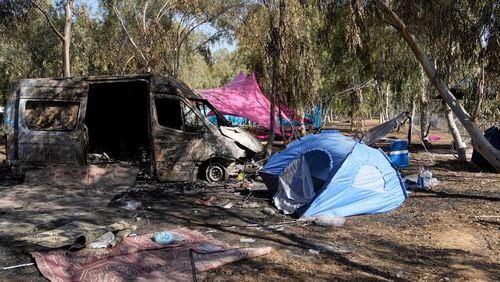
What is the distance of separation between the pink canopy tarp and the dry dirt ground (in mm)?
10418

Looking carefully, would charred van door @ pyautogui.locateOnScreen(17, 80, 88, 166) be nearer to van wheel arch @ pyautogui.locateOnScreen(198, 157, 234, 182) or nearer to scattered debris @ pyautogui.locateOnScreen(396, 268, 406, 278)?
van wheel arch @ pyautogui.locateOnScreen(198, 157, 234, 182)

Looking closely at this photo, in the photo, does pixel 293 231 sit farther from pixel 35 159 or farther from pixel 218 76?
pixel 218 76

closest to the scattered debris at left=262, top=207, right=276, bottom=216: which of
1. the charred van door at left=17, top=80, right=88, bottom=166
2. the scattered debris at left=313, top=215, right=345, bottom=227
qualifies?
the scattered debris at left=313, top=215, right=345, bottom=227

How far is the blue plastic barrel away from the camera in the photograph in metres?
12.8

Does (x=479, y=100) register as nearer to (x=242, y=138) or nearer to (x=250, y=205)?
(x=242, y=138)

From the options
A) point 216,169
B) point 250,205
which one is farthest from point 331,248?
point 216,169

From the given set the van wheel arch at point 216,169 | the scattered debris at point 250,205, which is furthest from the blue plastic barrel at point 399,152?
the scattered debris at point 250,205

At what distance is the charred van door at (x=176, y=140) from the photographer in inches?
404

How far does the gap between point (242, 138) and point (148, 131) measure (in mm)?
2156

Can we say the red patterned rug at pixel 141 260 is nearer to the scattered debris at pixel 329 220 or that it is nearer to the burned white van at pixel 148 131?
the scattered debris at pixel 329 220

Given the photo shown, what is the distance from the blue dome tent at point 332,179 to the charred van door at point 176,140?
74.5 inches

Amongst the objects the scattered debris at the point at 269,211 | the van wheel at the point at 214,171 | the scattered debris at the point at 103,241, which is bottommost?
the scattered debris at the point at 269,211

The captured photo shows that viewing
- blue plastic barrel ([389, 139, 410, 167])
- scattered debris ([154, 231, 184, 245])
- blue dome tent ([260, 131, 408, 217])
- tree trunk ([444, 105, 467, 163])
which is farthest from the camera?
tree trunk ([444, 105, 467, 163])

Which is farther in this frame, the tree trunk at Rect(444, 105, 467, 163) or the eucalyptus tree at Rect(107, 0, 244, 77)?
the eucalyptus tree at Rect(107, 0, 244, 77)
